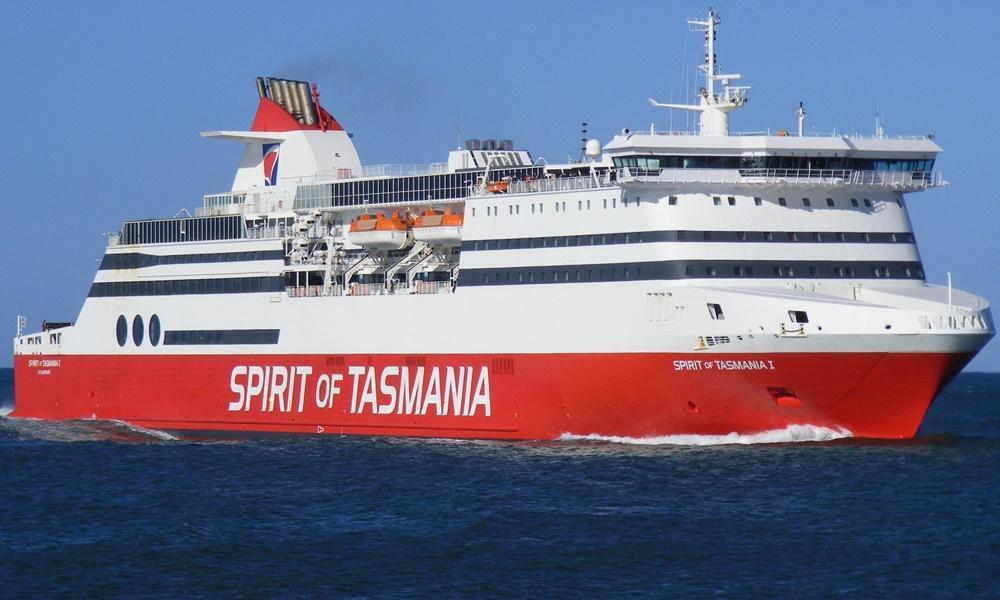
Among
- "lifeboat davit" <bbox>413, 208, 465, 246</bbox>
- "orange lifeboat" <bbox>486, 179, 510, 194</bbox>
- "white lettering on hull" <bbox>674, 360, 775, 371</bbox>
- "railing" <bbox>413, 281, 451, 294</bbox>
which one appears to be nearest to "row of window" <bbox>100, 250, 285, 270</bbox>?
"lifeboat davit" <bbox>413, 208, 465, 246</bbox>

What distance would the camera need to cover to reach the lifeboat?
50.9 metres

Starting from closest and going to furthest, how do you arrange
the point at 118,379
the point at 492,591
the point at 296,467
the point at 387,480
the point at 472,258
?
1. the point at 492,591
2. the point at 387,480
3. the point at 296,467
4. the point at 472,258
5. the point at 118,379

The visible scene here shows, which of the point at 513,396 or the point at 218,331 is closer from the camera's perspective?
the point at 513,396

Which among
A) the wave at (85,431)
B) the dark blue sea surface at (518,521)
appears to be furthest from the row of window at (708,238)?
the wave at (85,431)

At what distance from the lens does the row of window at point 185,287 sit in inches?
2127

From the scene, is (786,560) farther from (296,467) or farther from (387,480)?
(296,467)

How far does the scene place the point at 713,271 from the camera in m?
42.2

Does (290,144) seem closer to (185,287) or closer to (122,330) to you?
(185,287)

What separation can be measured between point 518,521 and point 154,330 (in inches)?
1041

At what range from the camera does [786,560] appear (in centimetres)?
2972

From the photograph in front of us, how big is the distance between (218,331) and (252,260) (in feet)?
8.72

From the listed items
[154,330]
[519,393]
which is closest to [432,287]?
[519,393]

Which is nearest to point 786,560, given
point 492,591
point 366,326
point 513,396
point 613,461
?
point 492,591

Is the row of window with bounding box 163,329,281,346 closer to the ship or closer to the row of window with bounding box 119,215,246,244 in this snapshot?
the ship
